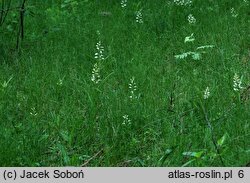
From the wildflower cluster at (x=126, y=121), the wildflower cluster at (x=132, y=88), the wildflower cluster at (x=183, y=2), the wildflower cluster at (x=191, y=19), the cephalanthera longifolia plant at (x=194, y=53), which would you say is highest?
the wildflower cluster at (x=183, y=2)

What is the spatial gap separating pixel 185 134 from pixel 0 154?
160 centimetres

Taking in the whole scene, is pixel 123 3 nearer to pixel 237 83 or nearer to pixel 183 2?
pixel 183 2

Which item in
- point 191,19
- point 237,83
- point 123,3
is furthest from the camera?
point 123,3

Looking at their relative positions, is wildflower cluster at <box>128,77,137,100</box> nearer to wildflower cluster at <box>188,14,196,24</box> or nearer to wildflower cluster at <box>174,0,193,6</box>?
wildflower cluster at <box>188,14,196,24</box>

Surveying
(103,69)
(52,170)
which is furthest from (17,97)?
(52,170)

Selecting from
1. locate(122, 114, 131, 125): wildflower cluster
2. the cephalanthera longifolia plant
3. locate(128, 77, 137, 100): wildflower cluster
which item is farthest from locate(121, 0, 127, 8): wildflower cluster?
locate(122, 114, 131, 125): wildflower cluster

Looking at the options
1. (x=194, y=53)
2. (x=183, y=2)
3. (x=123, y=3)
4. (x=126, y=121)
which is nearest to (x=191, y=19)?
(x=183, y=2)

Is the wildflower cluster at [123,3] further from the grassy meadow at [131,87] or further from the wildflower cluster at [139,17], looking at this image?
the wildflower cluster at [139,17]

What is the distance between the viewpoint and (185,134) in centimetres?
436

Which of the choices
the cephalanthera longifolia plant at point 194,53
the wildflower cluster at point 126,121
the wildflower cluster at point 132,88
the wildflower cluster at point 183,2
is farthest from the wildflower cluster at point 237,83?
the wildflower cluster at point 183,2

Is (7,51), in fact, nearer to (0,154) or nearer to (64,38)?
(64,38)

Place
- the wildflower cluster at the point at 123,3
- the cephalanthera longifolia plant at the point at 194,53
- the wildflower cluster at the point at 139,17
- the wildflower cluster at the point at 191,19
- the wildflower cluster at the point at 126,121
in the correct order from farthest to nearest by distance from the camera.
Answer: the wildflower cluster at the point at 123,3
the wildflower cluster at the point at 139,17
the wildflower cluster at the point at 191,19
the cephalanthera longifolia plant at the point at 194,53
the wildflower cluster at the point at 126,121

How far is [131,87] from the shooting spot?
509cm

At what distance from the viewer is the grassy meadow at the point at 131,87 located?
4.22 meters
